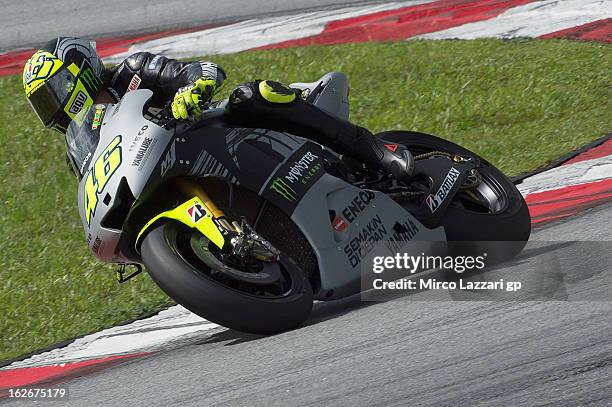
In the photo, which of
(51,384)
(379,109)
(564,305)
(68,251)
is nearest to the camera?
(564,305)

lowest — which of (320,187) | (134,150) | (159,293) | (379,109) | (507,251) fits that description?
(379,109)

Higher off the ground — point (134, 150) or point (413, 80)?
point (134, 150)

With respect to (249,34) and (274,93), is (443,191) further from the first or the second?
(249,34)

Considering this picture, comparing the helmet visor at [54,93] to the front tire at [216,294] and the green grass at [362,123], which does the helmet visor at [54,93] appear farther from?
the green grass at [362,123]

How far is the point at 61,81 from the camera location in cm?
495

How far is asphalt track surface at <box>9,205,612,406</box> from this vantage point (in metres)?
3.32

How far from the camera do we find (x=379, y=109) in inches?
362

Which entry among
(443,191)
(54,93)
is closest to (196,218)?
(54,93)

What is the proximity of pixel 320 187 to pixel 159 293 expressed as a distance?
1739 millimetres

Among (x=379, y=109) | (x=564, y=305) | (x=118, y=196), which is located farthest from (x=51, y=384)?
(x=379, y=109)

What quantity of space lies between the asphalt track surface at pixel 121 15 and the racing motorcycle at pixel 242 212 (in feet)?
22.1

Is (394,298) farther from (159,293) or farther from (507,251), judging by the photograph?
(159,293)

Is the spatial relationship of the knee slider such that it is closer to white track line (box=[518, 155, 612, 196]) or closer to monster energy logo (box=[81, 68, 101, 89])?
monster energy logo (box=[81, 68, 101, 89])

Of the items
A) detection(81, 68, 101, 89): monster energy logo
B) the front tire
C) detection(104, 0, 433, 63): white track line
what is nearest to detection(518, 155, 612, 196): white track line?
the front tire
